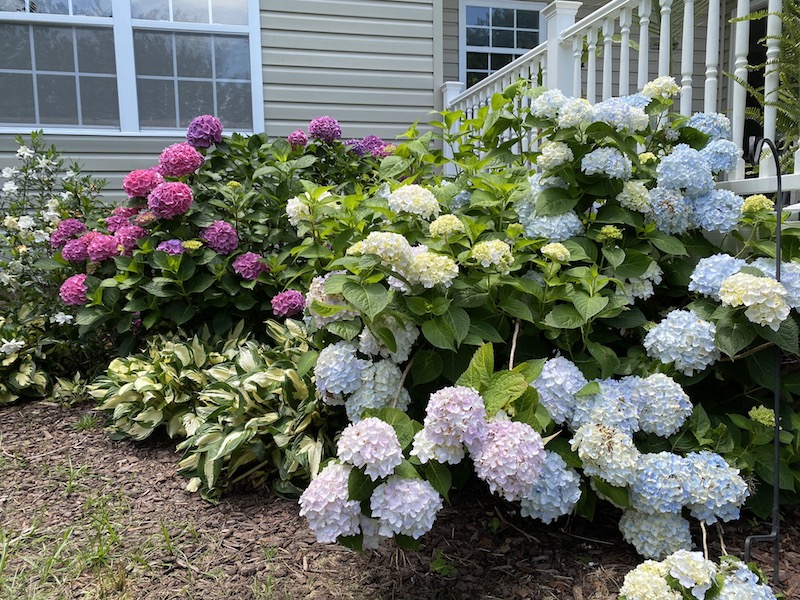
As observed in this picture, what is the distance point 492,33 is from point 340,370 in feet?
17.2

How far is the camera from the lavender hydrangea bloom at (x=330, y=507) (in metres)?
1.22

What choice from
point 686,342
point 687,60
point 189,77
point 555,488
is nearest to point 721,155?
point 687,60

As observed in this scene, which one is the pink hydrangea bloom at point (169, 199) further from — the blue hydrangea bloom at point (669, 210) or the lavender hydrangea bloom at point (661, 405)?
the lavender hydrangea bloom at point (661, 405)

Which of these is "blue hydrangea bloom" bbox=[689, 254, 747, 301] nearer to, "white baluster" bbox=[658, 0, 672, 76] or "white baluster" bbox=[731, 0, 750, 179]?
"white baluster" bbox=[731, 0, 750, 179]

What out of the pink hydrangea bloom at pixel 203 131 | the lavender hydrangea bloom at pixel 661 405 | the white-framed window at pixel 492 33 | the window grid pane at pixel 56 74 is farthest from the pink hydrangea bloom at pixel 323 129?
the white-framed window at pixel 492 33

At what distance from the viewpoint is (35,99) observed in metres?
4.21

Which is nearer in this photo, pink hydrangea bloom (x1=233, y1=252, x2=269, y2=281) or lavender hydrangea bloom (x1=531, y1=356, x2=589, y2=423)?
lavender hydrangea bloom (x1=531, y1=356, x2=589, y2=423)

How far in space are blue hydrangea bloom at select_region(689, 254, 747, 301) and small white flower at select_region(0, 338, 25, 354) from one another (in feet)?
9.79

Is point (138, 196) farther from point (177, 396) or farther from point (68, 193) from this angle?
point (177, 396)

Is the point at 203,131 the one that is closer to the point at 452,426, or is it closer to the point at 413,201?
the point at 413,201

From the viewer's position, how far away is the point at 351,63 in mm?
4785

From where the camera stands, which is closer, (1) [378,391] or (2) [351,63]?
(1) [378,391]

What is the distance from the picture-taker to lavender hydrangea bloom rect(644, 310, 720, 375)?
1.52 m

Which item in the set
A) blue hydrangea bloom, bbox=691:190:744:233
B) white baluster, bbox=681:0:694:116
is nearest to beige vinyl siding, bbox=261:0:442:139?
white baluster, bbox=681:0:694:116
